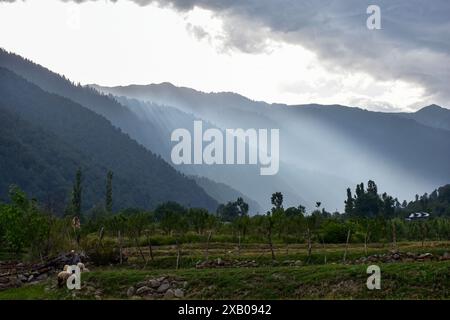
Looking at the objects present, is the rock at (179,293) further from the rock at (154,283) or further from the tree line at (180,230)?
the tree line at (180,230)

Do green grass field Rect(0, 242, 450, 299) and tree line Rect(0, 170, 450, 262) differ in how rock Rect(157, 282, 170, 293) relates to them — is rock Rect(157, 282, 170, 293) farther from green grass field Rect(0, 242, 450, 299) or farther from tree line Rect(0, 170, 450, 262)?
tree line Rect(0, 170, 450, 262)

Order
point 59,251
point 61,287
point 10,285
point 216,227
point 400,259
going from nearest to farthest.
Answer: point 61,287, point 10,285, point 400,259, point 59,251, point 216,227

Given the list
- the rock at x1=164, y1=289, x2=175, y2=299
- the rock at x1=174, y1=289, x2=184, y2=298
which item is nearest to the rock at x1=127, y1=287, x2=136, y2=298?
the rock at x1=164, y1=289, x2=175, y2=299

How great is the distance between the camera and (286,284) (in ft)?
81.6

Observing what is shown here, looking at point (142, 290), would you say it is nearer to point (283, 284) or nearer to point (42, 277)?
point (283, 284)

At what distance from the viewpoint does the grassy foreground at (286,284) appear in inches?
903

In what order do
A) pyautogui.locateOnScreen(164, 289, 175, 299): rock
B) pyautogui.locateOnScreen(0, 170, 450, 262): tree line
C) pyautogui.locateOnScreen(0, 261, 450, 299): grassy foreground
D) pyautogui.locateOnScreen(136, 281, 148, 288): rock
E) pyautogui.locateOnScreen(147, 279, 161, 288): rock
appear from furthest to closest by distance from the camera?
1. pyautogui.locateOnScreen(0, 170, 450, 262): tree line
2. pyautogui.locateOnScreen(136, 281, 148, 288): rock
3. pyautogui.locateOnScreen(147, 279, 161, 288): rock
4. pyautogui.locateOnScreen(164, 289, 175, 299): rock
5. pyautogui.locateOnScreen(0, 261, 450, 299): grassy foreground

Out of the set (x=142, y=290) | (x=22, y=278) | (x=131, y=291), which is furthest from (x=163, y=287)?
(x=22, y=278)

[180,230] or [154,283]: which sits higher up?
[180,230]

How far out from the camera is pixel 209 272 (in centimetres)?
2738

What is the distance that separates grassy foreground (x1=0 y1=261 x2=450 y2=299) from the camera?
22938 millimetres
